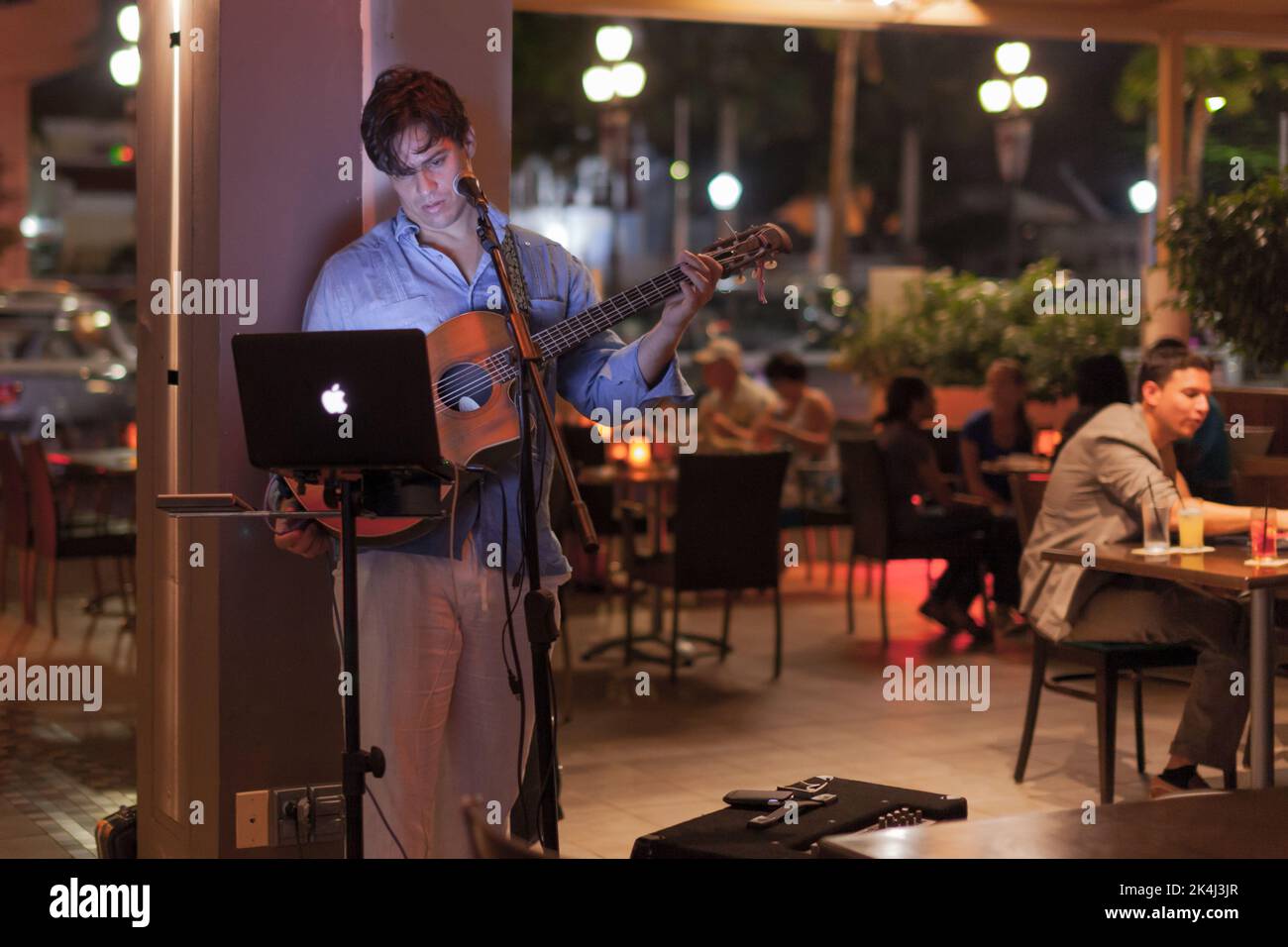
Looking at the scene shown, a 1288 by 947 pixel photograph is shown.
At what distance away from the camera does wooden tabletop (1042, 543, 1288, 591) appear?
4.18 meters

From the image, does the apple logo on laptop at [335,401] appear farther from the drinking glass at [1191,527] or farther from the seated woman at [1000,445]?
the seated woman at [1000,445]

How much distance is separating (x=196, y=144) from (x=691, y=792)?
8.41ft

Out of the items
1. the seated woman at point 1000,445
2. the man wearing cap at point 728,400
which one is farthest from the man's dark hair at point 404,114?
the man wearing cap at point 728,400

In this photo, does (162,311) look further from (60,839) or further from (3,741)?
(3,741)

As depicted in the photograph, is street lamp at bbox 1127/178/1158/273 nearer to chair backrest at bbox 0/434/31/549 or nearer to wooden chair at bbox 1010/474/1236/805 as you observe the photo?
wooden chair at bbox 1010/474/1236/805

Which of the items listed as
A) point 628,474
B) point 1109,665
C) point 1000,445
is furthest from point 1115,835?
point 1000,445

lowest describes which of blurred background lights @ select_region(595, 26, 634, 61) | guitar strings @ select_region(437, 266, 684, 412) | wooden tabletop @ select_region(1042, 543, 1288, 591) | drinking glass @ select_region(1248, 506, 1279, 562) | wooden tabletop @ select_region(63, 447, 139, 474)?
wooden tabletop @ select_region(1042, 543, 1288, 591)

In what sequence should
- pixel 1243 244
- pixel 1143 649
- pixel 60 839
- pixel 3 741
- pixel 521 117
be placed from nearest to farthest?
1. pixel 60 839
2. pixel 1143 649
3. pixel 3 741
4. pixel 1243 244
5. pixel 521 117

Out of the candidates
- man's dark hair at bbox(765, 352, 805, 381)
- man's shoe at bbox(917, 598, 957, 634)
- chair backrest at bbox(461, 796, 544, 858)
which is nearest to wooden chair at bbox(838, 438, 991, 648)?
man's shoe at bbox(917, 598, 957, 634)

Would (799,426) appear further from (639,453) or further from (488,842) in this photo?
(488,842)

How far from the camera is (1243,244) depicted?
7.41 metres

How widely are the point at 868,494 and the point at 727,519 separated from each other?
1174mm

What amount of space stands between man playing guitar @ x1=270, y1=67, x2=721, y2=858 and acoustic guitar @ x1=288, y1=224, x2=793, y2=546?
56 millimetres
